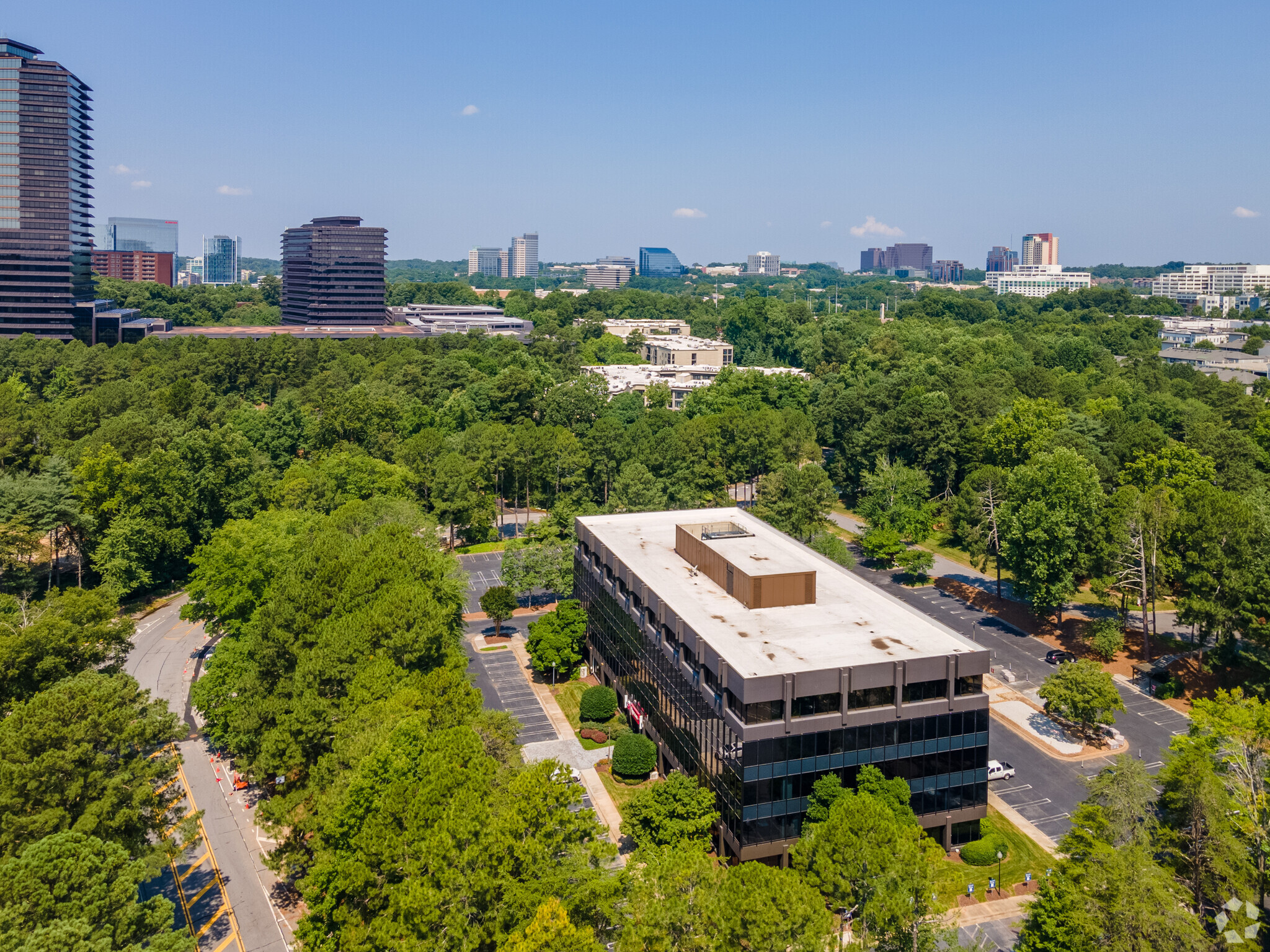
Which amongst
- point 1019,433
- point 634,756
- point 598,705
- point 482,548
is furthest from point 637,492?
point 1019,433

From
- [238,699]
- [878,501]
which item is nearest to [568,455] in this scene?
[878,501]

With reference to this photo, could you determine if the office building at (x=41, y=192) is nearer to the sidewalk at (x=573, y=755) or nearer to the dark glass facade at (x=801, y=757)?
the sidewalk at (x=573, y=755)

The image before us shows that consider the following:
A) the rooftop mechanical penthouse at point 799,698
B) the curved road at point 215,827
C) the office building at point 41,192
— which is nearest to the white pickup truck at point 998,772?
the rooftop mechanical penthouse at point 799,698

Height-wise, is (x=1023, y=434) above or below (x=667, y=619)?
above

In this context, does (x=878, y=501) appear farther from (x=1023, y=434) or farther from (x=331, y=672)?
(x=331, y=672)

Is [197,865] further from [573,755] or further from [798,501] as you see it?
[798,501]

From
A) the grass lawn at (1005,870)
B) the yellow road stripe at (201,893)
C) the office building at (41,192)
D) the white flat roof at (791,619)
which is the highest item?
the office building at (41,192)
